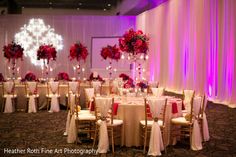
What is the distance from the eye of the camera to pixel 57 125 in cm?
807

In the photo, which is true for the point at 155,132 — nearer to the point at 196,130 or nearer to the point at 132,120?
the point at 132,120

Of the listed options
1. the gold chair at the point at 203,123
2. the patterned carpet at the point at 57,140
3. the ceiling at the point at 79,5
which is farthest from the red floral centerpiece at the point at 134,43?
the ceiling at the point at 79,5

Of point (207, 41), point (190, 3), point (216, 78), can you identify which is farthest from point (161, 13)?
point (216, 78)

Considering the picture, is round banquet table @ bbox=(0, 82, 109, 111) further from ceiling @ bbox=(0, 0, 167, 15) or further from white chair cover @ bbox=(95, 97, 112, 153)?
ceiling @ bbox=(0, 0, 167, 15)

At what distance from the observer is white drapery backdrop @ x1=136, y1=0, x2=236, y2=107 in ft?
35.6

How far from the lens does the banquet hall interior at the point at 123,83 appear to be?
5926 millimetres

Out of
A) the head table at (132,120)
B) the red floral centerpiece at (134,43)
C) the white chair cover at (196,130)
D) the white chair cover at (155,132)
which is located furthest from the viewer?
the red floral centerpiece at (134,43)

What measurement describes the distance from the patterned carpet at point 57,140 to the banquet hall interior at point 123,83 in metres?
0.02

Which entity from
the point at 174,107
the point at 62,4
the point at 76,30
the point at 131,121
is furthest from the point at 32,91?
→ the point at 62,4

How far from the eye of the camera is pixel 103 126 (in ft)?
18.4

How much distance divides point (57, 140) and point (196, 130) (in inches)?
96.6

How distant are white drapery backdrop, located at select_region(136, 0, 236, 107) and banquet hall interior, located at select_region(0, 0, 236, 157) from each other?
1.4 inches

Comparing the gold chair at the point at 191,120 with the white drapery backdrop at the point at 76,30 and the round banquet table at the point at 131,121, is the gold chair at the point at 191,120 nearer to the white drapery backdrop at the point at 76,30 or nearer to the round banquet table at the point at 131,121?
the round banquet table at the point at 131,121

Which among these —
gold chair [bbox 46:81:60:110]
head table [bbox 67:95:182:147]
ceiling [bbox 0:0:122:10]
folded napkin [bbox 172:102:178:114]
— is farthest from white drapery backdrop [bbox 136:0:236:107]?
head table [bbox 67:95:182:147]
